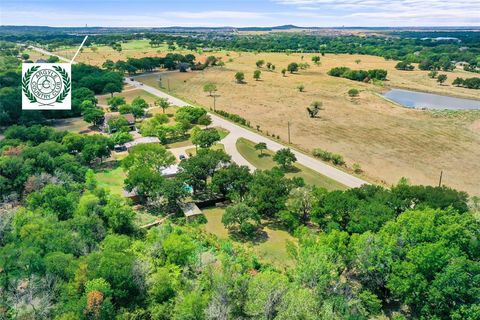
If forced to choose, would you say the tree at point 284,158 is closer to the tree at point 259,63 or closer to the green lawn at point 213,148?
the green lawn at point 213,148

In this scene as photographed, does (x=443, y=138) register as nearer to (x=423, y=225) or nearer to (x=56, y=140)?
(x=423, y=225)

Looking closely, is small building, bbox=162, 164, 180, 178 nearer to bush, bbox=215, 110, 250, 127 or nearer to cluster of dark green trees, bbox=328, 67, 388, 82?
bush, bbox=215, 110, 250, 127

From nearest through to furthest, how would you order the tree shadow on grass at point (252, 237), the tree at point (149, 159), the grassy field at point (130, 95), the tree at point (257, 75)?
the tree shadow on grass at point (252, 237), the tree at point (149, 159), the grassy field at point (130, 95), the tree at point (257, 75)

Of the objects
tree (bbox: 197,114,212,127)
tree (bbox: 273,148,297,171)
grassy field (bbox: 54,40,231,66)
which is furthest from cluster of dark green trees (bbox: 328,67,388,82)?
tree (bbox: 273,148,297,171)

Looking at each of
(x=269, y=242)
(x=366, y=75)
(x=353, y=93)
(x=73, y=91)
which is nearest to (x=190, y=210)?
(x=269, y=242)

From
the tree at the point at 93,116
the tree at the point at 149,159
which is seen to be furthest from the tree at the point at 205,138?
the tree at the point at 93,116

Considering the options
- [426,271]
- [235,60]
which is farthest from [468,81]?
[426,271]
